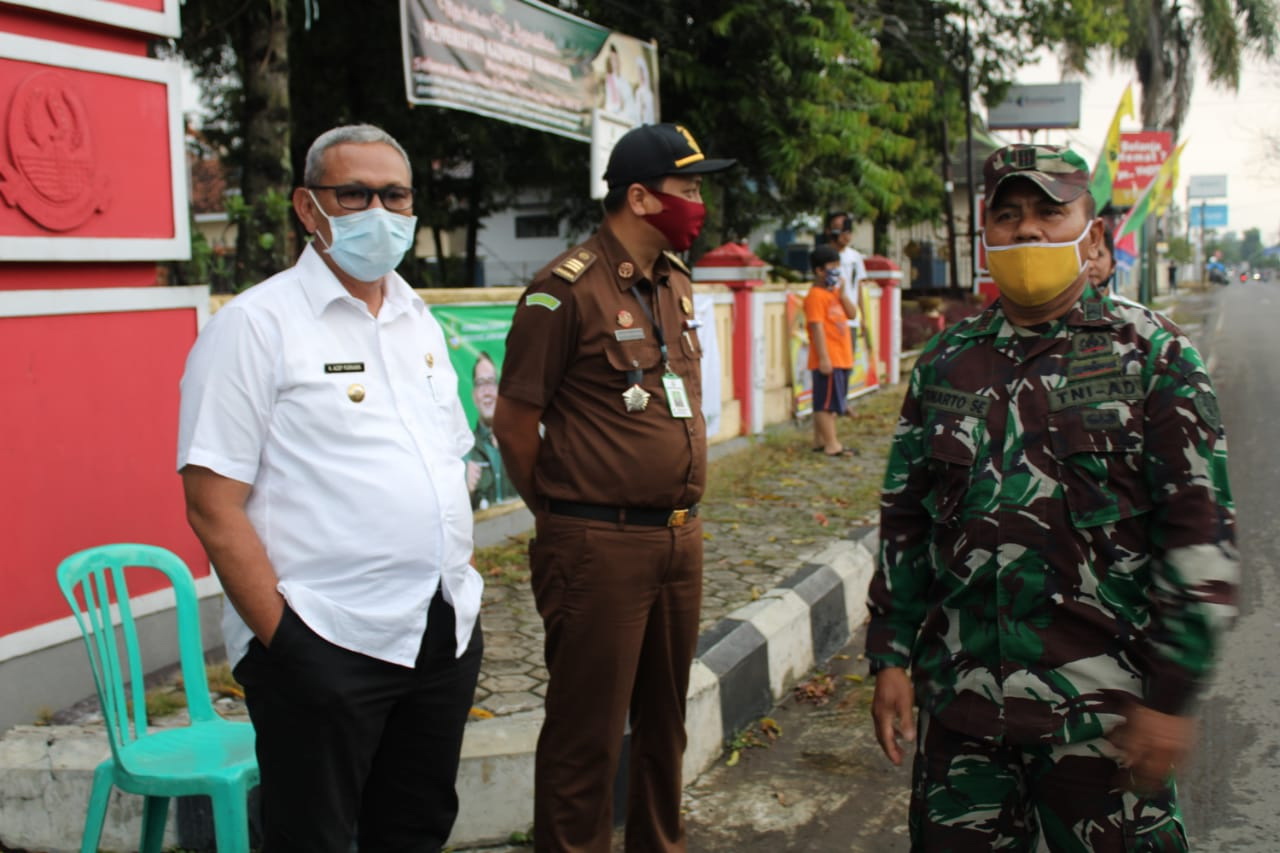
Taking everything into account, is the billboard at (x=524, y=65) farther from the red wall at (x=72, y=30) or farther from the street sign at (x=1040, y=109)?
the street sign at (x=1040, y=109)

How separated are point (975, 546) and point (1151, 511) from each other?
0.97 ft

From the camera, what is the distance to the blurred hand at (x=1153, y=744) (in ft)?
6.20

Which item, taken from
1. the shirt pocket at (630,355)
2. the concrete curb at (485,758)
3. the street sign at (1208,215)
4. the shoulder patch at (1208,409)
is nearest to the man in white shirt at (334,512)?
the shirt pocket at (630,355)

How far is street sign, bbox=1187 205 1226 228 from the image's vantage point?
4119 inches

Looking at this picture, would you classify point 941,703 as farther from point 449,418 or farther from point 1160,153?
point 1160,153

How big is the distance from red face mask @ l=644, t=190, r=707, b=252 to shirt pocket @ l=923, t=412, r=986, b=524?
941 millimetres

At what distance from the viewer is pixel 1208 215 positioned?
10706 centimetres

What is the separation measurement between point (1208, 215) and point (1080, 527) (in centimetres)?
11839

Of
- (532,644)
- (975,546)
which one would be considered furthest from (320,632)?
(532,644)

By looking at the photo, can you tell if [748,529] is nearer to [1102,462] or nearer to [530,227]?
[1102,462]

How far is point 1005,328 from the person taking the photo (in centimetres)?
217

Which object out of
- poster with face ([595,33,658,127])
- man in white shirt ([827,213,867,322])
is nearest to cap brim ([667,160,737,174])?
man in white shirt ([827,213,867,322])

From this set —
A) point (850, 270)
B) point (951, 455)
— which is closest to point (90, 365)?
point (951, 455)

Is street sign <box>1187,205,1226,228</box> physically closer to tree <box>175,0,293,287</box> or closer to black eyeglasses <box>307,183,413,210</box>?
tree <box>175,0,293,287</box>
